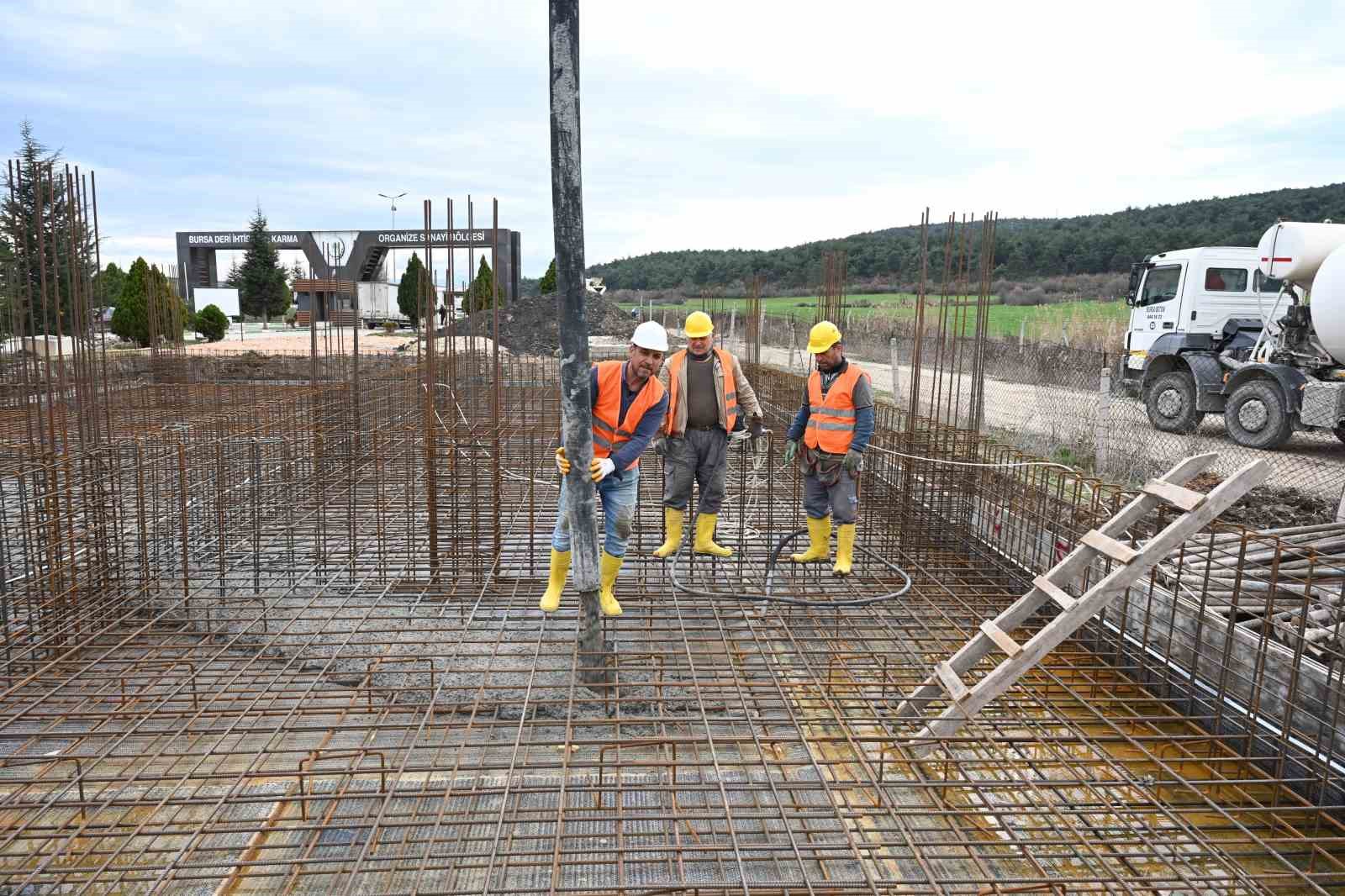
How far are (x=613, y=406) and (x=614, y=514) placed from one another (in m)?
0.56

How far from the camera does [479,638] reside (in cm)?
443

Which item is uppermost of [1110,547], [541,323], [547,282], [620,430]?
[547,282]

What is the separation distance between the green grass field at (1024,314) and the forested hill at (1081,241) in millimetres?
1345

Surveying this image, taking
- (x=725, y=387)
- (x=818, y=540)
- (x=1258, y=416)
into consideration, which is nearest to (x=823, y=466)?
(x=818, y=540)

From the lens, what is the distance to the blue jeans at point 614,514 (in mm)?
4438

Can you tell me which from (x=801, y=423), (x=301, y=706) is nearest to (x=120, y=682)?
(x=301, y=706)

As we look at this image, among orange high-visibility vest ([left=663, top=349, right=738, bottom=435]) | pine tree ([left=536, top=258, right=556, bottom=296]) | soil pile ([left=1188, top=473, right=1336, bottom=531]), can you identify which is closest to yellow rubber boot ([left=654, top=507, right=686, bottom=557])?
orange high-visibility vest ([left=663, top=349, right=738, bottom=435])

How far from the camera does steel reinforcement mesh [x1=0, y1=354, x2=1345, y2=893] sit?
8.89ft

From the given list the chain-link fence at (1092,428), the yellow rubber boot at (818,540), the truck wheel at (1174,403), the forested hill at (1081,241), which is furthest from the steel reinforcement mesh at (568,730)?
the forested hill at (1081,241)

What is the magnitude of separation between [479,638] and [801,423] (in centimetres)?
236

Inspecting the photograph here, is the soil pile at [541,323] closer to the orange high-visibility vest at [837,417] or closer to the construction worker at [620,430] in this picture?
the orange high-visibility vest at [837,417]

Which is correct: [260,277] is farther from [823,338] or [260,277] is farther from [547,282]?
[823,338]

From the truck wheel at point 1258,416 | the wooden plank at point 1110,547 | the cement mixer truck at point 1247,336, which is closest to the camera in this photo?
the wooden plank at point 1110,547

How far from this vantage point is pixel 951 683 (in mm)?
3514
